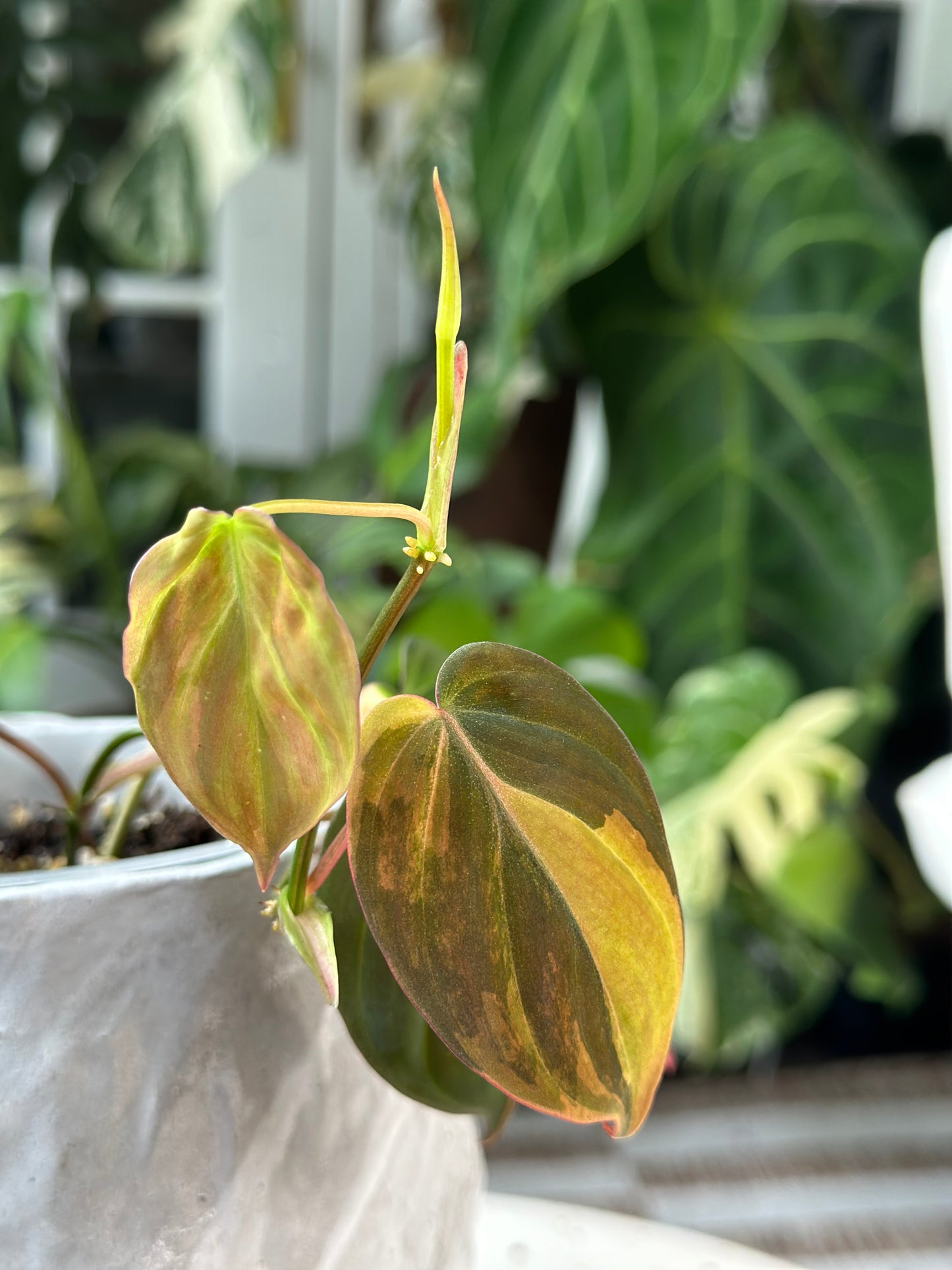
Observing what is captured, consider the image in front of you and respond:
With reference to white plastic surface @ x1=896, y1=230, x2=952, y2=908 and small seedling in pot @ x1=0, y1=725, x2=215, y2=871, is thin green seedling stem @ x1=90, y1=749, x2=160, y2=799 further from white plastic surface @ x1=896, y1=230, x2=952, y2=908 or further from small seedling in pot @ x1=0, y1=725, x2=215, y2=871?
white plastic surface @ x1=896, y1=230, x2=952, y2=908

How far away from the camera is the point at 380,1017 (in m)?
0.19

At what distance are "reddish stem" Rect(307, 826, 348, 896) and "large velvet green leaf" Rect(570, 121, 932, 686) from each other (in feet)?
2.54

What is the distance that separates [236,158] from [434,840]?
97 centimetres

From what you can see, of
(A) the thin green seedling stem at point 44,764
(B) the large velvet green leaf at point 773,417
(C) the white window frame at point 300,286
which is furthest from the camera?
(C) the white window frame at point 300,286

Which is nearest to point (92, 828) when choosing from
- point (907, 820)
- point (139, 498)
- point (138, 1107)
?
point (138, 1107)

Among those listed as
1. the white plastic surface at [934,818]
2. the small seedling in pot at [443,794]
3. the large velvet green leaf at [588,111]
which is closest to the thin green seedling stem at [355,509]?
the small seedling in pot at [443,794]

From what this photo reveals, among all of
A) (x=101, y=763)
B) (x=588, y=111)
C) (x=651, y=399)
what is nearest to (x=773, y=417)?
(x=651, y=399)

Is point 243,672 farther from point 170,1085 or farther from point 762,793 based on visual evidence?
point 762,793

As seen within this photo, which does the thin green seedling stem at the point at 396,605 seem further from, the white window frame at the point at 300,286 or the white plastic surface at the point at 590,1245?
the white window frame at the point at 300,286

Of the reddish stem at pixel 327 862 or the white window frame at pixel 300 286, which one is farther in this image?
the white window frame at pixel 300 286

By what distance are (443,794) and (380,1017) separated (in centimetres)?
5

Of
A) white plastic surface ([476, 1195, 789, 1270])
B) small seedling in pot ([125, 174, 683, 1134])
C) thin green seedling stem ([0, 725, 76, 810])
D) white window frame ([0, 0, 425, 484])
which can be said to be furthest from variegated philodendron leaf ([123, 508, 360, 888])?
white window frame ([0, 0, 425, 484])

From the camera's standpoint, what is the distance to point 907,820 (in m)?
0.53

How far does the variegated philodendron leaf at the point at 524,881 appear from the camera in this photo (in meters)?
0.16
